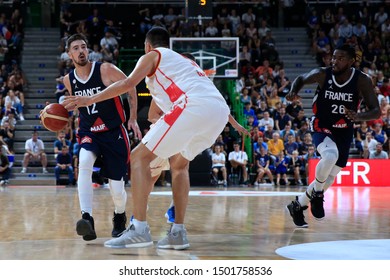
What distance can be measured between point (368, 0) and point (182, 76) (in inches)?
767

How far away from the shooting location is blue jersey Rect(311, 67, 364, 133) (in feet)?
23.5

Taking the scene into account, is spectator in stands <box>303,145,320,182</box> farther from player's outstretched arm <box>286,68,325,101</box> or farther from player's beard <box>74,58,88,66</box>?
player's beard <box>74,58,88,66</box>

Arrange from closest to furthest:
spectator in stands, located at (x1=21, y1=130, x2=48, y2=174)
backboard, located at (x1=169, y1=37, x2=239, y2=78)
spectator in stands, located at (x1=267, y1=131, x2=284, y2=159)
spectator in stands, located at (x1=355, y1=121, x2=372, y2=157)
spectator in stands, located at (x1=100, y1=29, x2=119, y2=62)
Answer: backboard, located at (x1=169, y1=37, x2=239, y2=78) < spectator in stands, located at (x1=267, y1=131, x2=284, y2=159) < spectator in stands, located at (x1=21, y1=130, x2=48, y2=174) < spectator in stands, located at (x1=355, y1=121, x2=372, y2=157) < spectator in stands, located at (x1=100, y1=29, x2=119, y2=62)

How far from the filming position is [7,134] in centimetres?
1798

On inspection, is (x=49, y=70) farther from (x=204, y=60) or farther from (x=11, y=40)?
(x=204, y=60)

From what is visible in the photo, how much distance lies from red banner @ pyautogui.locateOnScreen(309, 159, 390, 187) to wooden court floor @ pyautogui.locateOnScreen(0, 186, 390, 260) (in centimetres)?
472

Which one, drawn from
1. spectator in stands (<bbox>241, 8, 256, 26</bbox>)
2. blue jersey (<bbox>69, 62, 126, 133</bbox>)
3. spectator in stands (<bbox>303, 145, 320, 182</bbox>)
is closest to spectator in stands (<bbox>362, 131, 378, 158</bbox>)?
spectator in stands (<bbox>303, 145, 320, 182</bbox>)

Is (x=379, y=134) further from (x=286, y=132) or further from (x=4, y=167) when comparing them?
(x=4, y=167)

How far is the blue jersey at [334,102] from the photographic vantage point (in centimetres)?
715

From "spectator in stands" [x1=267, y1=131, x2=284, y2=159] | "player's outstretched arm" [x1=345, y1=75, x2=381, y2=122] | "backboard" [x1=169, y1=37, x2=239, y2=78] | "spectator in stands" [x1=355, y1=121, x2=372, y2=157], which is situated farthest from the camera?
"spectator in stands" [x1=355, y1=121, x2=372, y2=157]

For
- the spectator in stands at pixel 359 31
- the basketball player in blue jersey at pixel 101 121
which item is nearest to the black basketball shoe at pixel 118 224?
the basketball player in blue jersey at pixel 101 121

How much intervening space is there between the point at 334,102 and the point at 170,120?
256 cm

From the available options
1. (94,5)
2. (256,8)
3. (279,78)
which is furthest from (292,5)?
(94,5)

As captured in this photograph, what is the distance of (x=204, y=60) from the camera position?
16.8m
